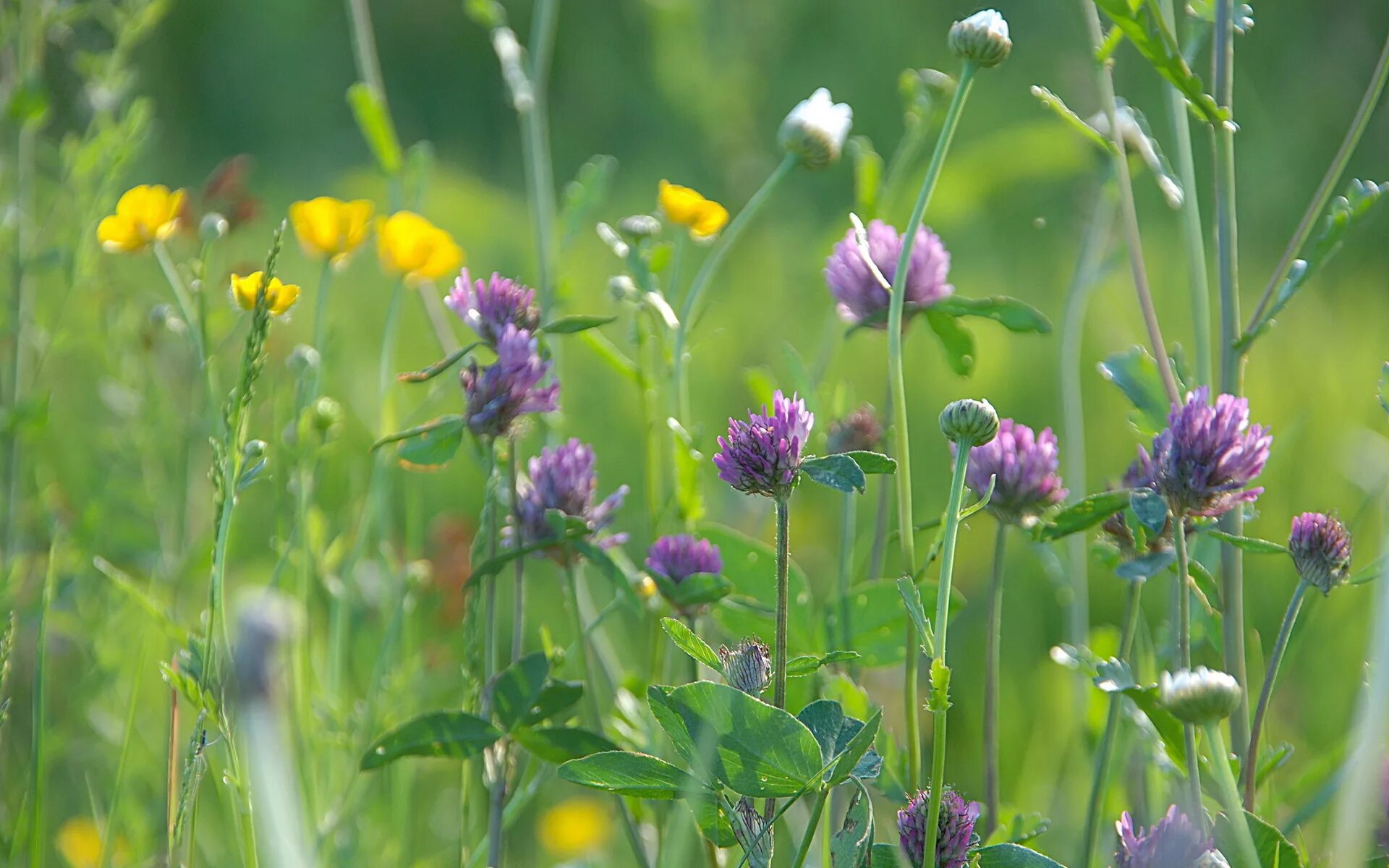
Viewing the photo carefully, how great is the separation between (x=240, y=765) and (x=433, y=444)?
16 cm

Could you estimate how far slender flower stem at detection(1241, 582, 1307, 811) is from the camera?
0.49m

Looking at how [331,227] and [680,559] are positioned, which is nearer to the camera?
[680,559]

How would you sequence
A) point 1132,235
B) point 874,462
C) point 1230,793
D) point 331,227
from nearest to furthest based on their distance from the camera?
point 1230,793, point 874,462, point 1132,235, point 331,227

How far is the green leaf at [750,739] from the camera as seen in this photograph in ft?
1.43

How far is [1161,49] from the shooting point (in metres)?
0.51

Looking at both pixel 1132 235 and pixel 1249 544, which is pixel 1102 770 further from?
pixel 1132 235

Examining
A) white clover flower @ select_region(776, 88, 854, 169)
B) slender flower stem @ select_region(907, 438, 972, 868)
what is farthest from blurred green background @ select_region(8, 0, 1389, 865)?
slender flower stem @ select_region(907, 438, 972, 868)

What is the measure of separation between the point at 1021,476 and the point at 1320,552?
126mm

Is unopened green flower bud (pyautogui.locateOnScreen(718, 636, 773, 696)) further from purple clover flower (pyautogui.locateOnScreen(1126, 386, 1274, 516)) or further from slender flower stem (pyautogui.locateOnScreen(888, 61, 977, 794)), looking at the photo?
purple clover flower (pyautogui.locateOnScreen(1126, 386, 1274, 516))

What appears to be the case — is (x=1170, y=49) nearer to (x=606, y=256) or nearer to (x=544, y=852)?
(x=544, y=852)

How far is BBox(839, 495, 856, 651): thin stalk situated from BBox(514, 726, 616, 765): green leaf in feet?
0.44

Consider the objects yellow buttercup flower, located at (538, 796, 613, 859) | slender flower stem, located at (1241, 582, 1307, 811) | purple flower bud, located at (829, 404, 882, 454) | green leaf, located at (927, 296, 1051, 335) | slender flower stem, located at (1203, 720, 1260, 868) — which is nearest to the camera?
slender flower stem, located at (1203, 720, 1260, 868)

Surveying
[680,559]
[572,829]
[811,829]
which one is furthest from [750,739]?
[572,829]

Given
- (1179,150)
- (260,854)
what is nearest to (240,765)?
(260,854)
